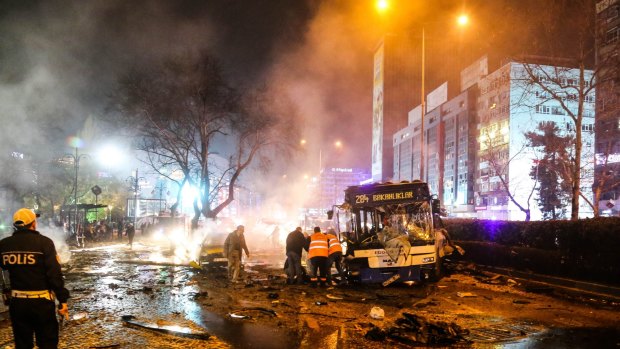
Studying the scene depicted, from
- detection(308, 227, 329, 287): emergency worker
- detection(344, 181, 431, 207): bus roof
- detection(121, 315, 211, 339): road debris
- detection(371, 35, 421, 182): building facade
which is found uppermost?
detection(371, 35, 421, 182): building facade

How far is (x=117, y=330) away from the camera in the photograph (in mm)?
6879

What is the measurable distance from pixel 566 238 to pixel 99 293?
13.1 m

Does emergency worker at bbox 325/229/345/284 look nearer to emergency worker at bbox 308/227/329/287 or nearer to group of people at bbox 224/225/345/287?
group of people at bbox 224/225/345/287

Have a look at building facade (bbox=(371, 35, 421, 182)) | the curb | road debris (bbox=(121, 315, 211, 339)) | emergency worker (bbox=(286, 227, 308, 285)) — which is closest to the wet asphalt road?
road debris (bbox=(121, 315, 211, 339))

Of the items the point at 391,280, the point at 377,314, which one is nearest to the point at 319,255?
the point at 391,280

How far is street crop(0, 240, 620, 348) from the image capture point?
6.31m

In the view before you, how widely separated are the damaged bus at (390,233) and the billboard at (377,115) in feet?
429

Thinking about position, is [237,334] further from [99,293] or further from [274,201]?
[274,201]

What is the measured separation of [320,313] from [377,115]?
491 feet

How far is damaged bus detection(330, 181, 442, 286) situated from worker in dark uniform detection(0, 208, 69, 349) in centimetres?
828

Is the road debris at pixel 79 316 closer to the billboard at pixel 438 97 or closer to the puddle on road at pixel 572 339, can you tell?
the puddle on road at pixel 572 339

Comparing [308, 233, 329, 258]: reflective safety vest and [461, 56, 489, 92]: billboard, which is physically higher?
[461, 56, 489, 92]: billboard

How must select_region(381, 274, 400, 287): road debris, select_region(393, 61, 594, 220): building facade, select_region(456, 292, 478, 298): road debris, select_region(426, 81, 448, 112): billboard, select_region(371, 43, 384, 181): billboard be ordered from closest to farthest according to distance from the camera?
1. select_region(456, 292, 478, 298): road debris
2. select_region(381, 274, 400, 287): road debris
3. select_region(393, 61, 594, 220): building facade
4. select_region(426, 81, 448, 112): billboard
5. select_region(371, 43, 384, 181): billboard

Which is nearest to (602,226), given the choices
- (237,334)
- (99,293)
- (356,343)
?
(356,343)
